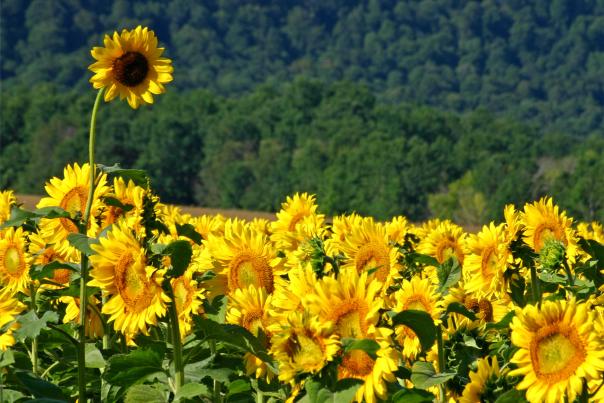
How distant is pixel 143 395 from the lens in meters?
3.66

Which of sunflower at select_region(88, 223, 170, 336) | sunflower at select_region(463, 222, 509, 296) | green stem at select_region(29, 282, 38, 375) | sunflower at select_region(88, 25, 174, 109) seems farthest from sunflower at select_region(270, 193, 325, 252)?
sunflower at select_region(88, 223, 170, 336)

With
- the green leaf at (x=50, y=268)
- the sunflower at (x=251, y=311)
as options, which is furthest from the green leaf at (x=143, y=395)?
the green leaf at (x=50, y=268)

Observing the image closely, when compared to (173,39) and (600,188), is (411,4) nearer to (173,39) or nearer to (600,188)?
(173,39)

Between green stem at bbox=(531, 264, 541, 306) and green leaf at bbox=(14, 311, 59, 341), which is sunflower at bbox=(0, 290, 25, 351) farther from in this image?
green stem at bbox=(531, 264, 541, 306)

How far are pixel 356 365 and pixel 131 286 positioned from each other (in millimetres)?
706

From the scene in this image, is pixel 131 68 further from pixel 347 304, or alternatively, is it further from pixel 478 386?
pixel 478 386

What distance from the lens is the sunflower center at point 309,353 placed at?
312 centimetres

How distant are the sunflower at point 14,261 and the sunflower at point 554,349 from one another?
203 cm

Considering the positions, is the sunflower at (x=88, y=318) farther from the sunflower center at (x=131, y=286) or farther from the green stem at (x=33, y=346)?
the sunflower center at (x=131, y=286)

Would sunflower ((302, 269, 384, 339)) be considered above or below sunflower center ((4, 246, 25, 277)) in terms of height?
below

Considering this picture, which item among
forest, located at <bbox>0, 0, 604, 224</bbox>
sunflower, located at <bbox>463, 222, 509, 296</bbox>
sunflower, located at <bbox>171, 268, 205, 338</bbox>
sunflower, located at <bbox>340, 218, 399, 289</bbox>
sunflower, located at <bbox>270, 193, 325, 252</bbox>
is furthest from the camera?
forest, located at <bbox>0, 0, 604, 224</bbox>

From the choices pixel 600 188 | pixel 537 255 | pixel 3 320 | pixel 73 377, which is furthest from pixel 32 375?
pixel 600 188

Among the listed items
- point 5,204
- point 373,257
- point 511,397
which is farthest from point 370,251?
point 5,204

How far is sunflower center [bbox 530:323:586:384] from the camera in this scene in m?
3.22
